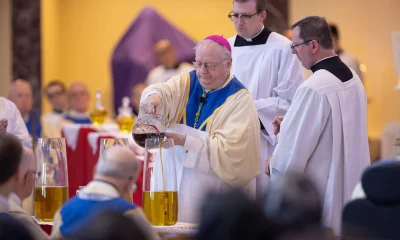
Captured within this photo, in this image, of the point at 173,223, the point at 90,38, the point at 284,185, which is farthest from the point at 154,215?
the point at 90,38

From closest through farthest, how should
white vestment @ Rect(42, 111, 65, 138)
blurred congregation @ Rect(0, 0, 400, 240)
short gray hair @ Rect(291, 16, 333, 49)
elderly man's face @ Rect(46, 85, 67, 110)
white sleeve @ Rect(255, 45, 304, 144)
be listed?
blurred congregation @ Rect(0, 0, 400, 240)
short gray hair @ Rect(291, 16, 333, 49)
white sleeve @ Rect(255, 45, 304, 144)
white vestment @ Rect(42, 111, 65, 138)
elderly man's face @ Rect(46, 85, 67, 110)

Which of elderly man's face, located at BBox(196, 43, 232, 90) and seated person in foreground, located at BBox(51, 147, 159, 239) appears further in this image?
elderly man's face, located at BBox(196, 43, 232, 90)

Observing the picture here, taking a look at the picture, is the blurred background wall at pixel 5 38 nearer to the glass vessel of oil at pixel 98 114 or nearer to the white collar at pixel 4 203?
the glass vessel of oil at pixel 98 114

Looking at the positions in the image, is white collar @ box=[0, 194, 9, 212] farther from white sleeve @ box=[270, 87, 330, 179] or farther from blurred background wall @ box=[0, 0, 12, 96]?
blurred background wall @ box=[0, 0, 12, 96]

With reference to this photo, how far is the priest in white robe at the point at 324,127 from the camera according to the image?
15.3 feet

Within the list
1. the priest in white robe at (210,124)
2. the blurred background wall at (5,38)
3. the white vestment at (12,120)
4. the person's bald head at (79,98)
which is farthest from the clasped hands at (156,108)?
the blurred background wall at (5,38)

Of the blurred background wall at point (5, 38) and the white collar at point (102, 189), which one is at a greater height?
the blurred background wall at point (5, 38)

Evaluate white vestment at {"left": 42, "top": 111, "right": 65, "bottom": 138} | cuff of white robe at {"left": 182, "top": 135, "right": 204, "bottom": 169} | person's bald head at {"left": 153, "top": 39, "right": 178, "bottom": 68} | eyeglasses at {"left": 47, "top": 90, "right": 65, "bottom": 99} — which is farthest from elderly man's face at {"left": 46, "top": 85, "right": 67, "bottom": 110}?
cuff of white robe at {"left": 182, "top": 135, "right": 204, "bottom": 169}

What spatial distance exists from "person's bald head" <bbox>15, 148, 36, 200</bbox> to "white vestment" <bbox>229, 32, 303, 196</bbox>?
7.11ft

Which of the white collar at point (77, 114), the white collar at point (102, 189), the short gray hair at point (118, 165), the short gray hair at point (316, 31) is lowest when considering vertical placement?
the white collar at point (77, 114)

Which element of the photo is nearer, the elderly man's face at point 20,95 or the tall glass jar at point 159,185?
the tall glass jar at point 159,185

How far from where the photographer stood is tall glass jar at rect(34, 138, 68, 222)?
454 cm

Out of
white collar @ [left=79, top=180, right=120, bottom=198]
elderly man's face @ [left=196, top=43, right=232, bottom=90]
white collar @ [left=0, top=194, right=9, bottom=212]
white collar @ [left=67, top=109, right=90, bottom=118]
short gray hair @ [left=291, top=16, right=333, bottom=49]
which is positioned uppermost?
short gray hair @ [left=291, top=16, right=333, bottom=49]

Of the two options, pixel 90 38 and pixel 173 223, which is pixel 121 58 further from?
pixel 173 223
